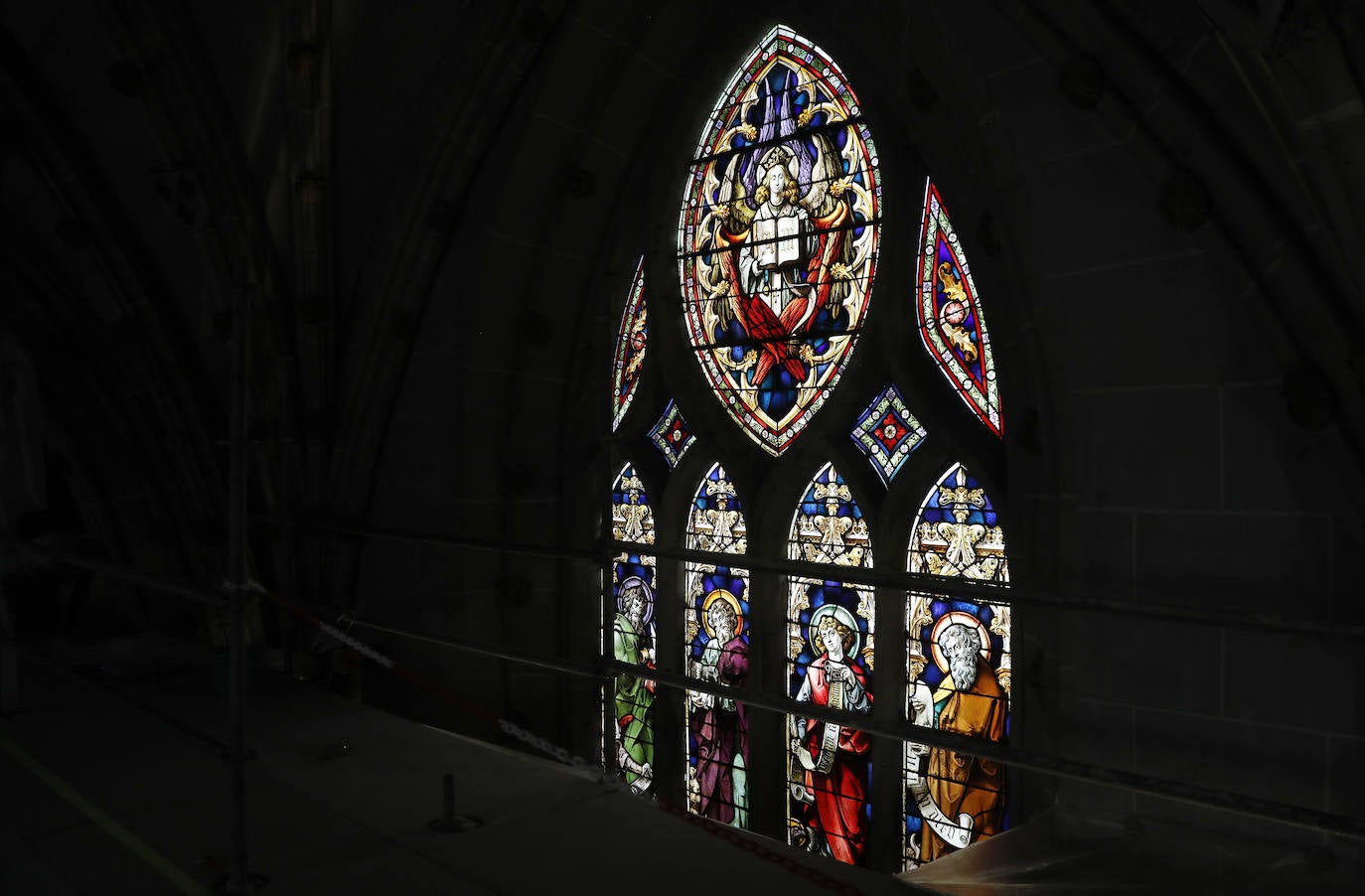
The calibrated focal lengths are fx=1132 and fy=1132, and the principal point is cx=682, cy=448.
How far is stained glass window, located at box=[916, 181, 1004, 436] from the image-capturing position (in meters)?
3.47

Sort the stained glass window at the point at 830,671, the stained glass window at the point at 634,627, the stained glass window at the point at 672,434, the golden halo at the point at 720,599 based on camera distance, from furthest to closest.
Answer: the stained glass window at the point at 634,627
the stained glass window at the point at 672,434
the golden halo at the point at 720,599
the stained glass window at the point at 830,671

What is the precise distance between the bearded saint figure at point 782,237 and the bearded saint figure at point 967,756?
110 cm

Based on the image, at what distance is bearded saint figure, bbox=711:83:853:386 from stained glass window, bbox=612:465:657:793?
791 mm

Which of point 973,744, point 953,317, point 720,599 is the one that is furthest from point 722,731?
point 973,744

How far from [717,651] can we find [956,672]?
39.6 inches

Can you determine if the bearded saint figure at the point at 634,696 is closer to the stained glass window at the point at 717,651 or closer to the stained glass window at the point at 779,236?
the stained glass window at the point at 717,651

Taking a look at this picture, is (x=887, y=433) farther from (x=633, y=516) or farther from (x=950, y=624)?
(x=633, y=516)

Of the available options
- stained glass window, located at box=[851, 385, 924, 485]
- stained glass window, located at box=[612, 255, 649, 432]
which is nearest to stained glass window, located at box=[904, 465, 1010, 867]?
stained glass window, located at box=[851, 385, 924, 485]

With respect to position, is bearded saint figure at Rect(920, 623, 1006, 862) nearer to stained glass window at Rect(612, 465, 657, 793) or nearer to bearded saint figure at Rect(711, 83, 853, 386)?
bearded saint figure at Rect(711, 83, 853, 386)

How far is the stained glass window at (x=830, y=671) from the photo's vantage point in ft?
12.5

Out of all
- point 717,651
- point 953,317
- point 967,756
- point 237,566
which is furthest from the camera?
point 717,651

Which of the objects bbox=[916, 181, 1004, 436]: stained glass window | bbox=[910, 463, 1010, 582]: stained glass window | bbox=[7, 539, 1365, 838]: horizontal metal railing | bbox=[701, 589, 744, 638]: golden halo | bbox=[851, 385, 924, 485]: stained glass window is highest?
bbox=[916, 181, 1004, 436]: stained glass window

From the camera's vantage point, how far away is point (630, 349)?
4.60m

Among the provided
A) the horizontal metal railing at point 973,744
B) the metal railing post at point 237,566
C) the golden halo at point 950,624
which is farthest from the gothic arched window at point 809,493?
the metal railing post at point 237,566
